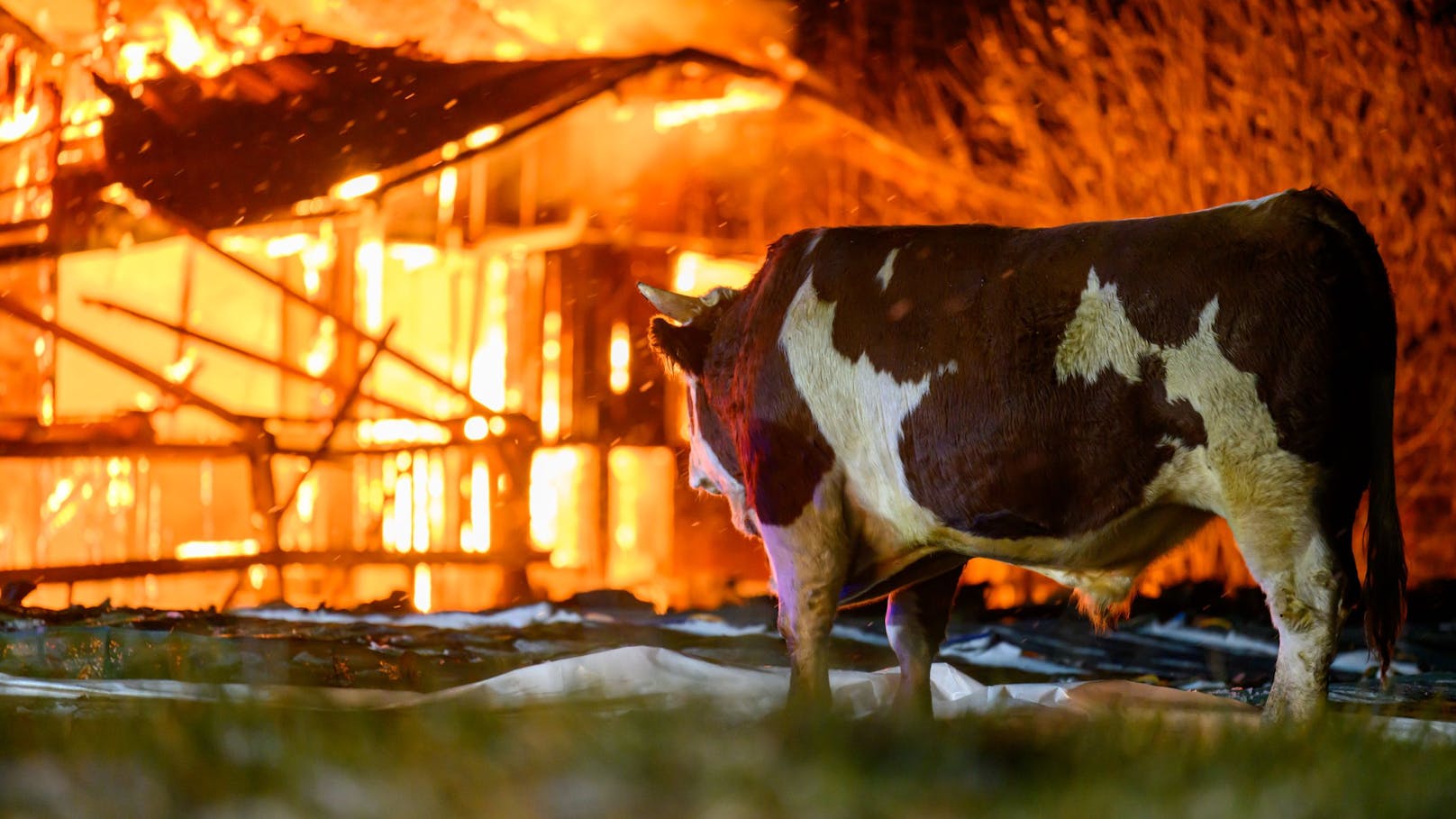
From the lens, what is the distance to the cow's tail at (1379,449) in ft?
8.87

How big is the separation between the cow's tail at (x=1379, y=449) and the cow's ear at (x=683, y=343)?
1334mm

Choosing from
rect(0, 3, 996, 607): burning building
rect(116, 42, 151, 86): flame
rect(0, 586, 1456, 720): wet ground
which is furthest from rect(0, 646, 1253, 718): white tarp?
rect(116, 42, 151, 86): flame

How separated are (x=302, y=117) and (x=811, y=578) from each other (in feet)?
14.3

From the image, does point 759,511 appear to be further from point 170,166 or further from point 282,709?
point 170,166

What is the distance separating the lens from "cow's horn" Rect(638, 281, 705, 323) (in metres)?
3.50

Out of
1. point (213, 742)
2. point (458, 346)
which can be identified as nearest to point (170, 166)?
point (458, 346)

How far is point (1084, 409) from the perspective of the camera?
2.69 metres

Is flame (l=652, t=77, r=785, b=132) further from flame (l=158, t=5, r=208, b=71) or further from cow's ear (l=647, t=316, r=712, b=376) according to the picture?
cow's ear (l=647, t=316, r=712, b=376)

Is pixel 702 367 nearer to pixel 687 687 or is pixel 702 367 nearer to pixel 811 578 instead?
pixel 811 578

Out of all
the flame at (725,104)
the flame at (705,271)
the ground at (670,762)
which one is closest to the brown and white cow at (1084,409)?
the ground at (670,762)

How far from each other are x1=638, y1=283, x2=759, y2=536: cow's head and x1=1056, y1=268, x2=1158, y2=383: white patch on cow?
92cm

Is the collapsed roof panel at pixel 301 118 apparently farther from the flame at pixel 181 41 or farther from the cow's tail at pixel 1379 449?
the cow's tail at pixel 1379 449

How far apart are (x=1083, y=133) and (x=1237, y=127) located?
691 mm

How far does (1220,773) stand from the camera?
167 cm
